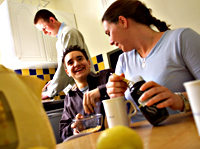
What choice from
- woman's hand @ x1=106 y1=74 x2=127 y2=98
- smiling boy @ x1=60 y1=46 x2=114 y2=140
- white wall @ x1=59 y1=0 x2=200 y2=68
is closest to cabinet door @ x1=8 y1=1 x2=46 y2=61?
white wall @ x1=59 y1=0 x2=200 y2=68

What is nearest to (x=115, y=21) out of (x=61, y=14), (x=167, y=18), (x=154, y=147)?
(x=154, y=147)

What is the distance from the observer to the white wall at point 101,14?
1.77m

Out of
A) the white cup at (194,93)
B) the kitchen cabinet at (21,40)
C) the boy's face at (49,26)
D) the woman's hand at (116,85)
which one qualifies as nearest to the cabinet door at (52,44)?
the kitchen cabinet at (21,40)

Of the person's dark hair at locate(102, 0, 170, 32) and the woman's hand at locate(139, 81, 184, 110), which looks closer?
the woman's hand at locate(139, 81, 184, 110)

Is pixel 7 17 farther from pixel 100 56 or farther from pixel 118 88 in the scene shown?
pixel 118 88

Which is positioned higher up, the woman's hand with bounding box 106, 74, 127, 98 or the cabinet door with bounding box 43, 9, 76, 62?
the cabinet door with bounding box 43, 9, 76, 62

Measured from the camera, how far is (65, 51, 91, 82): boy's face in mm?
1559

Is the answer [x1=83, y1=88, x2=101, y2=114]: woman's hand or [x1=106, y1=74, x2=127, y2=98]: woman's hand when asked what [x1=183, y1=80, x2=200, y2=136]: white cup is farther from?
[x1=83, y1=88, x2=101, y2=114]: woman's hand

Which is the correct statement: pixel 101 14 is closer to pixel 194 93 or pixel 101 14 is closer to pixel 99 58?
pixel 99 58

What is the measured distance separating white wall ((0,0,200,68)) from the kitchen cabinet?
57 cm

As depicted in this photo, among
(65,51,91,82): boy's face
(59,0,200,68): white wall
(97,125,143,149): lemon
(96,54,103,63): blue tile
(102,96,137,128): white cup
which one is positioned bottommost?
(102,96,137,128): white cup

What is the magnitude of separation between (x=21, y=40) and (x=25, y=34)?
0.11 meters

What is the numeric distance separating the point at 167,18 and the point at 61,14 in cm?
166

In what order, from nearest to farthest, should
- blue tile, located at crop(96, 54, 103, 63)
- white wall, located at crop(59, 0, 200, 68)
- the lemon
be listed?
the lemon < white wall, located at crop(59, 0, 200, 68) < blue tile, located at crop(96, 54, 103, 63)
